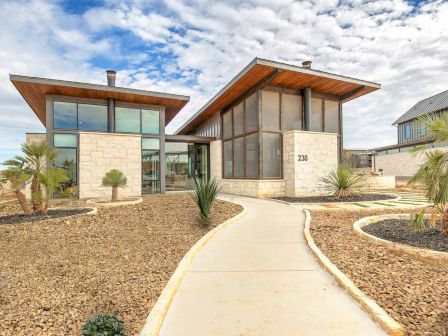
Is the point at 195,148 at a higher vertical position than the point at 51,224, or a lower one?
higher

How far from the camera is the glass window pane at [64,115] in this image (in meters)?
13.0

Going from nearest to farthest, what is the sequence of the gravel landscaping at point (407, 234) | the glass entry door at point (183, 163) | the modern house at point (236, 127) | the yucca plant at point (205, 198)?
the gravel landscaping at point (407, 234)
the yucca plant at point (205, 198)
the modern house at point (236, 127)
the glass entry door at point (183, 163)

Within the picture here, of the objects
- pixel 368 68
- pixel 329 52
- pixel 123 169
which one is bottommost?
A: pixel 123 169

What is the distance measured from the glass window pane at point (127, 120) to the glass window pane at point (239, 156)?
19.2 ft

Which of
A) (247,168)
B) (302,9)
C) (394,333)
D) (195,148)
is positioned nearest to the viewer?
(394,333)

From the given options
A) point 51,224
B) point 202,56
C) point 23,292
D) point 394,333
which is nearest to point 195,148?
point 202,56

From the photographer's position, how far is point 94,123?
13.8 m

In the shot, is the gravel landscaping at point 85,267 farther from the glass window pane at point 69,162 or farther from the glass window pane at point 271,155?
the glass window pane at point 69,162

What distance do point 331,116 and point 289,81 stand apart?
3.71 metres

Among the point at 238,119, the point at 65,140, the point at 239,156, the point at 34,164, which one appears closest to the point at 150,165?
the point at 65,140

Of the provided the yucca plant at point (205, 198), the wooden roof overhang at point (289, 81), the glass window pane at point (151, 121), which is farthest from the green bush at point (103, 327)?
the glass window pane at point (151, 121)

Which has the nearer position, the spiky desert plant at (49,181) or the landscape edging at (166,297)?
the landscape edging at (166,297)

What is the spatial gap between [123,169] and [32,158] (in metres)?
5.98

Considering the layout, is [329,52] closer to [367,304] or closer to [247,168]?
[247,168]
